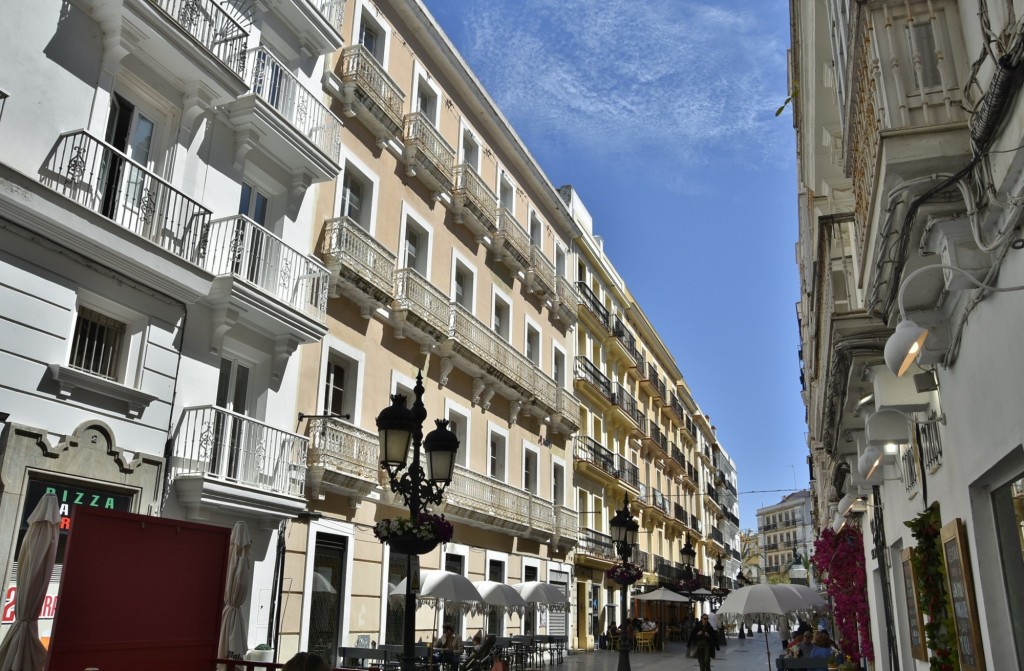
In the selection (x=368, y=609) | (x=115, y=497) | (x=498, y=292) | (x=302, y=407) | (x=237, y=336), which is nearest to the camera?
(x=115, y=497)

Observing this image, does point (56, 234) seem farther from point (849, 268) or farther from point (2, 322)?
point (849, 268)

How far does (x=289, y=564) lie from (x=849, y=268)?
984cm

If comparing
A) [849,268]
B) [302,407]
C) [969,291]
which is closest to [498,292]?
[302,407]

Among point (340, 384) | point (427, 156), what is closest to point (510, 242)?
point (427, 156)

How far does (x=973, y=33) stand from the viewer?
584cm

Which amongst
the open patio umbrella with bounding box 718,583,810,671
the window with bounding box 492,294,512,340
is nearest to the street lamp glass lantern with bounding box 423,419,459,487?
the open patio umbrella with bounding box 718,583,810,671

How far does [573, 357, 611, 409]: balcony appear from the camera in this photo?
1224 inches

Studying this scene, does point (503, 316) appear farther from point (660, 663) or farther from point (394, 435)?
point (394, 435)

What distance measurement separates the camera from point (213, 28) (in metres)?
12.6

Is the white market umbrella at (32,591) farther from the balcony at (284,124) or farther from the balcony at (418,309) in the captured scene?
the balcony at (418,309)

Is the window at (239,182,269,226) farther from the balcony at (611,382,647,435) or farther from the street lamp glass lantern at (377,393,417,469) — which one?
the balcony at (611,382,647,435)

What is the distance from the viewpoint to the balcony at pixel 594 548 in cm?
2988

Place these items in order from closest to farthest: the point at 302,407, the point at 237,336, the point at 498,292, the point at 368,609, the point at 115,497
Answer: the point at 115,497
the point at 237,336
the point at 302,407
the point at 368,609
the point at 498,292

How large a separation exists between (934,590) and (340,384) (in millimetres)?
11821
